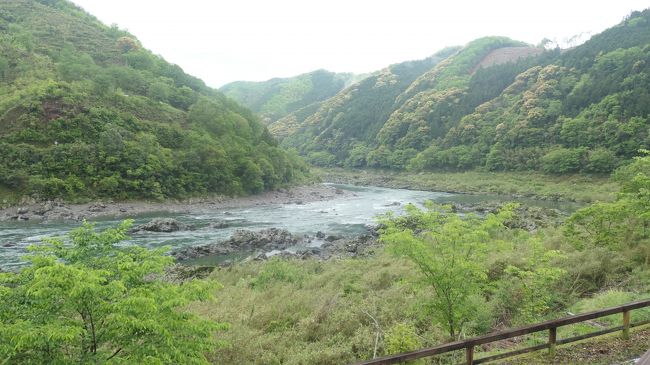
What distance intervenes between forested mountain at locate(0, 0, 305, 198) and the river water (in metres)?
7.45

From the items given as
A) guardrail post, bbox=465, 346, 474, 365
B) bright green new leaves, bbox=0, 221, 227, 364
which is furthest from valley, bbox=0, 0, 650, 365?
guardrail post, bbox=465, 346, 474, 365

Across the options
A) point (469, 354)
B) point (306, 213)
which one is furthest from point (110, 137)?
point (469, 354)

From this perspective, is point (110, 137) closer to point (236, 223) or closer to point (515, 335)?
point (236, 223)

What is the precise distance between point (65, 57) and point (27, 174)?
45543 millimetres

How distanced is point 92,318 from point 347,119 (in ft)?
471

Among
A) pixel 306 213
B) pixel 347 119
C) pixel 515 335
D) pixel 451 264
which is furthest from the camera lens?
pixel 347 119

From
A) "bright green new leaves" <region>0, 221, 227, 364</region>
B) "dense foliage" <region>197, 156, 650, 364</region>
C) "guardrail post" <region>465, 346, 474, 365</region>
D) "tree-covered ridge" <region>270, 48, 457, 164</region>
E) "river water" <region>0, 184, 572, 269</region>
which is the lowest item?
"river water" <region>0, 184, 572, 269</region>

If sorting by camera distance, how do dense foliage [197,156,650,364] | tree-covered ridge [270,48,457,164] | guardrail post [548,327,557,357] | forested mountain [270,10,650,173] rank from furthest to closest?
tree-covered ridge [270,48,457,164], forested mountain [270,10,650,173], dense foliage [197,156,650,364], guardrail post [548,327,557,357]

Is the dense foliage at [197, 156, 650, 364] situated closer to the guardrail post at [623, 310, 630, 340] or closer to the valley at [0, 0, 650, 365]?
the valley at [0, 0, 650, 365]

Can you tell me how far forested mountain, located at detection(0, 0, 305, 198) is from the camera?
4331 cm

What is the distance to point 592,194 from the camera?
50281 millimetres

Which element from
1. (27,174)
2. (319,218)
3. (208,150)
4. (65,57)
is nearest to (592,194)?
(319,218)

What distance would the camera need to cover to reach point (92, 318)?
5133mm

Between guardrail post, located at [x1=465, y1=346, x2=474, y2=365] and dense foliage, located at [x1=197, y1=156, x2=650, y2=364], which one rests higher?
guardrail post, located at [x1=465, y1=346, x2=474, y2=365]
